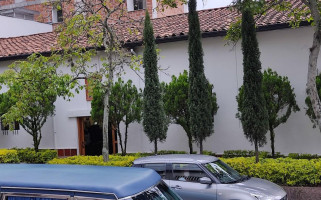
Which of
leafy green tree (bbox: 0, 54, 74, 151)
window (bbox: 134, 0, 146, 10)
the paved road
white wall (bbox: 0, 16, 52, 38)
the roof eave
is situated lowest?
the paved road

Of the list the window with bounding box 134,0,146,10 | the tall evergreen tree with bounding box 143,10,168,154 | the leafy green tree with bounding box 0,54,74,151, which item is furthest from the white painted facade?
the window with bounding box 134,0,146,10

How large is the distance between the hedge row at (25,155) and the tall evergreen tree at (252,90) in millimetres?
9509

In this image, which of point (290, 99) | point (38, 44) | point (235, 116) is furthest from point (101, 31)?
point (38, 44)

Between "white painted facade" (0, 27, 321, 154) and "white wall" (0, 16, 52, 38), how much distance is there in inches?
396

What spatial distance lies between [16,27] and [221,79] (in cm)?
1653

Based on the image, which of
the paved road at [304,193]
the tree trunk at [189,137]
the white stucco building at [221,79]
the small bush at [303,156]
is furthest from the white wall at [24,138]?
the paved road at [304,193]

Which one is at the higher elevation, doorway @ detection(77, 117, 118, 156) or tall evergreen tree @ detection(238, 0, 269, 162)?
tall evergreen tree @ detection(238, 0, 269, 162)

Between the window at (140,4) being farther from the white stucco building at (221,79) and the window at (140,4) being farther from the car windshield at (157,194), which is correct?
the car windshield at (157,194)

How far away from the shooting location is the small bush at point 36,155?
1766 cm

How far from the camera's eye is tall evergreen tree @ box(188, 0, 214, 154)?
13.8 metres

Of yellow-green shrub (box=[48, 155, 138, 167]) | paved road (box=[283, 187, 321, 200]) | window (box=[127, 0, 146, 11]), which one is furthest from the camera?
window (box=[127, 0, 146, 11])

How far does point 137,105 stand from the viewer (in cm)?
1605

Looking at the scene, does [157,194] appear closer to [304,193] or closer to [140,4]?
[304,193]

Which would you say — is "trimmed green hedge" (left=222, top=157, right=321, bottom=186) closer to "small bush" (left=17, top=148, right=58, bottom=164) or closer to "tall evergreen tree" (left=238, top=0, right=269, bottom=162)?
"tall evergreen tree" (left=238, top=0, right=269, bottom=162)
